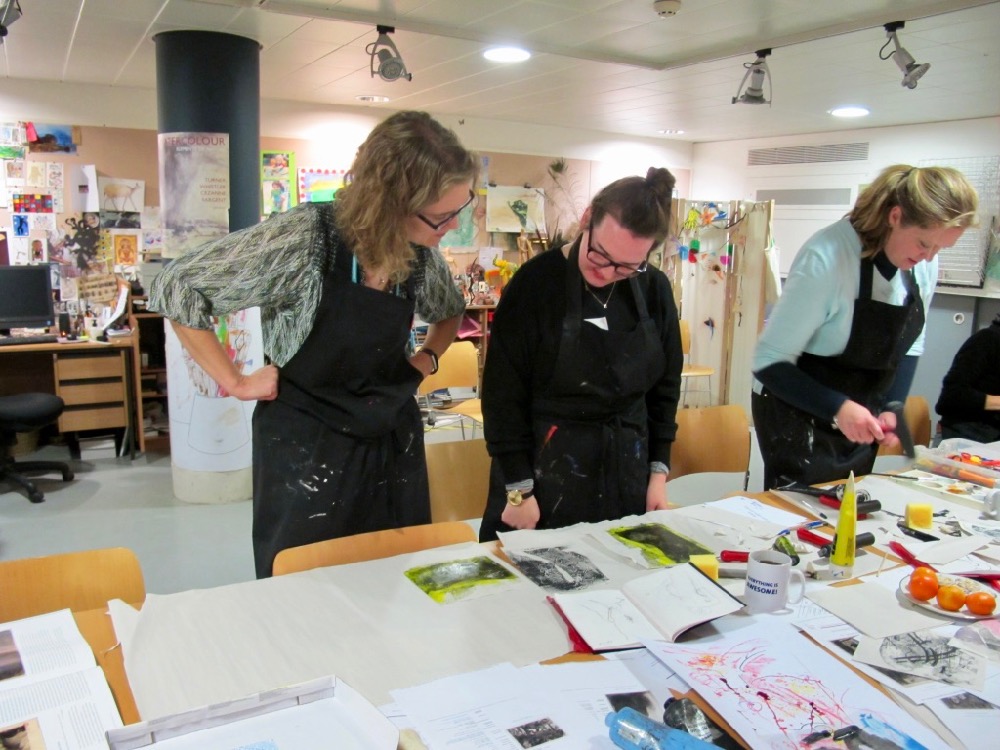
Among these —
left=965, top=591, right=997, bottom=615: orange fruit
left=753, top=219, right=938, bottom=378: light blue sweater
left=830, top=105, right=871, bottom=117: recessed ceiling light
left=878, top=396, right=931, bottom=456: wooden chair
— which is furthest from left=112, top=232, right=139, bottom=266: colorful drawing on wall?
left=965, top=591, right=997, bottom=615: orange fruit

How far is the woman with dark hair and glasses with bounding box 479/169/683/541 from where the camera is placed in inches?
69.6

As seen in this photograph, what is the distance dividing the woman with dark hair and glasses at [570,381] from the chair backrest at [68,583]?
0.81 m

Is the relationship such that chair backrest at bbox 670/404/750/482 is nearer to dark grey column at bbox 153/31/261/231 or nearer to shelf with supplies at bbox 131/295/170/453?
dark grey column at bbox 153/31/261/231

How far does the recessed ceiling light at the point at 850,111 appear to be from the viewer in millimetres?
5207

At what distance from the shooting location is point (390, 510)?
1.75 meters

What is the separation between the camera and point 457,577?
146 cm

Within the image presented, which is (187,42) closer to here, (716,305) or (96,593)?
(96,593)

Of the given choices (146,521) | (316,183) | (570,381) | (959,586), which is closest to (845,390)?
(959,586)

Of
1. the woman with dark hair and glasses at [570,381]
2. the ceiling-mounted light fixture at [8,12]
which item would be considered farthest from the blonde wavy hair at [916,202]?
the ceiling-mounted light fixture at [8,12]

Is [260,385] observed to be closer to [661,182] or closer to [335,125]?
[661,182]

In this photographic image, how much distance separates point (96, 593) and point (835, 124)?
608 cm

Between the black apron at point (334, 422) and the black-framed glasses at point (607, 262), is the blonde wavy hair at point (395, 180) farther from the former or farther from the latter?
the black-framed glasses at point (607, 262)

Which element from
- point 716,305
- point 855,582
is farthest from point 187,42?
point 716,305

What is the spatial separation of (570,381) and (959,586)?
2.86 ft
